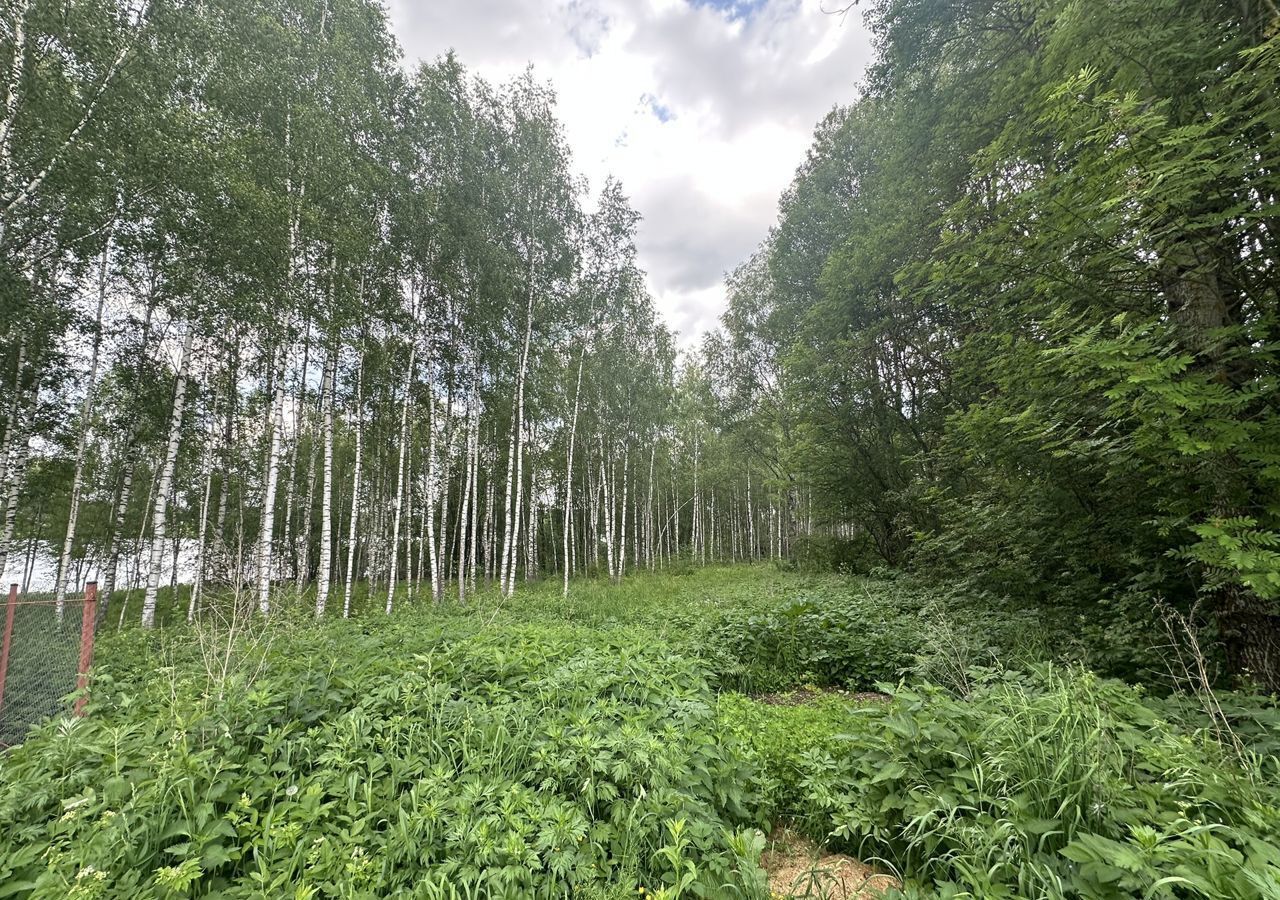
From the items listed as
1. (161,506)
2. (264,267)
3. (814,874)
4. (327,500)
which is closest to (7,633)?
(327,500)

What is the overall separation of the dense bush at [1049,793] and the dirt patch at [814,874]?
11 centimetres

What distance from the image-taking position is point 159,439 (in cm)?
1344

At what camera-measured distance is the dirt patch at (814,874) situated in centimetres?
216

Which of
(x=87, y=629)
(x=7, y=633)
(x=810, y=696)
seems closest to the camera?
(x=87, y=629)

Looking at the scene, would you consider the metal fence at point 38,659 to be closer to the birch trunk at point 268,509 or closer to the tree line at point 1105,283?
the birch trunk at point 268,509

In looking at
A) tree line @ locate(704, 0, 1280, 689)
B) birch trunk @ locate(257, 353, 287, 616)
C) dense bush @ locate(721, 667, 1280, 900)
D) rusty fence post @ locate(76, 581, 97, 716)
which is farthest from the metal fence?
tree line @ locate(704, 0, 1280, 689)

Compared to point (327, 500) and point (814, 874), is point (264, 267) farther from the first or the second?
point (814, 874)

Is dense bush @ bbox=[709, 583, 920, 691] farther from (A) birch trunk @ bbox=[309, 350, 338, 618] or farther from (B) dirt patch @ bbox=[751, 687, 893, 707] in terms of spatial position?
(A) birch trunk @ bbox=[309, 350, 338, 618]

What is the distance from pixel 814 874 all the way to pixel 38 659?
24.6ft

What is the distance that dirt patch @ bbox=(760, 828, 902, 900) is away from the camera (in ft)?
7.08

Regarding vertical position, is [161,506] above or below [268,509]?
above

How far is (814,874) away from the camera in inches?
87.2

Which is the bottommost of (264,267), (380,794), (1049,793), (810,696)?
(810,696)

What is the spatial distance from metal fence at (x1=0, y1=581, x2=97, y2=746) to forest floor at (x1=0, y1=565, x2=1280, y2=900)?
950 mm
